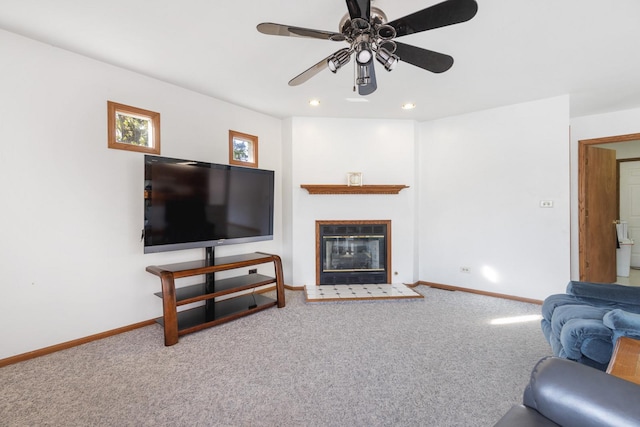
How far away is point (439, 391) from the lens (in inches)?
77.7

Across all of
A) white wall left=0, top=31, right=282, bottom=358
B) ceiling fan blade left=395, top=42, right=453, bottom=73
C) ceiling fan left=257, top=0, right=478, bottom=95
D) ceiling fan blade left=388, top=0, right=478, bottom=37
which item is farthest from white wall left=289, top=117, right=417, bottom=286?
ceiling fan blade left=388, top=0, right=478, bottom=37

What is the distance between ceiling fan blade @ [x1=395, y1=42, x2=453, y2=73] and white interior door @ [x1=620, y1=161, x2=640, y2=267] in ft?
20.2

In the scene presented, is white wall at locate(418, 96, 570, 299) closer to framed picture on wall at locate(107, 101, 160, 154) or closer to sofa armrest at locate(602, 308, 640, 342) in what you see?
sofa armrest at locate(602, 308, 640, 342)

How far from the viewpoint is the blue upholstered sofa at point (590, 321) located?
146 cm

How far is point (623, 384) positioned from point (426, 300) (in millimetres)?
3079

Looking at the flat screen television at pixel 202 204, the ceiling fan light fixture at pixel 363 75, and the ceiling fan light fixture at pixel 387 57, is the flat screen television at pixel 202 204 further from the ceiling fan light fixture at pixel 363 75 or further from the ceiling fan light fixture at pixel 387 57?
the ceiling fan light fixture at pixel 387 57

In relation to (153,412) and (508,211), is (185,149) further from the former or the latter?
(508,211)

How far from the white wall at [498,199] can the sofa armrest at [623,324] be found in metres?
2.65

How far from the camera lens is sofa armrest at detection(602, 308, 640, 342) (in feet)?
4.52

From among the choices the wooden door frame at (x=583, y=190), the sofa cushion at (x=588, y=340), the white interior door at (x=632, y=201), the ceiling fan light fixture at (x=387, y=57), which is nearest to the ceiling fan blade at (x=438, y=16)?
the ceiling fan light fixture at (x=387, y=57)

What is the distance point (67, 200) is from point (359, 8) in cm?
277

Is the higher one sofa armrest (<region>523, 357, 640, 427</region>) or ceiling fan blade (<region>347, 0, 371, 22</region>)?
ceiling fan blade (<region>347, 0, 371, 22</region>)

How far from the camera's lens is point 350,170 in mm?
4445

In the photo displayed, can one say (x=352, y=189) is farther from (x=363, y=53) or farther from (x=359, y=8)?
(x=359, y=8)
